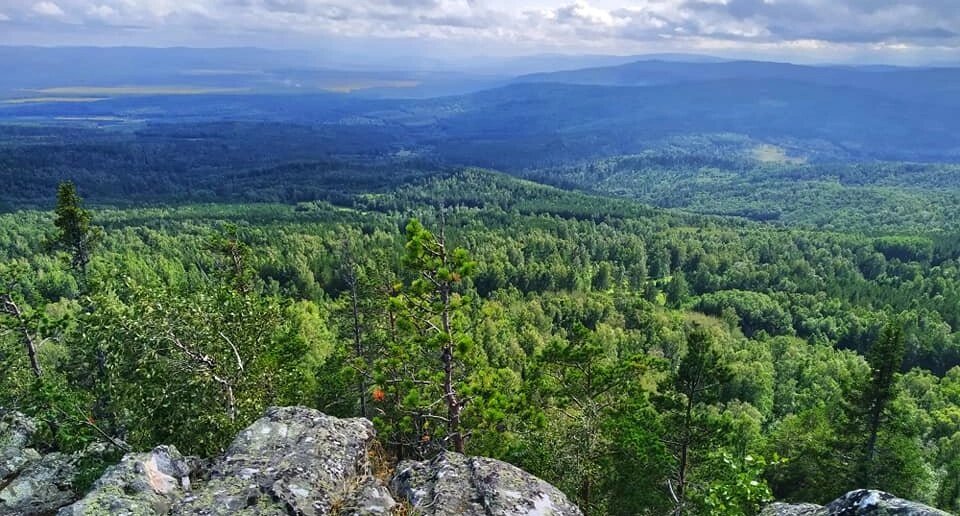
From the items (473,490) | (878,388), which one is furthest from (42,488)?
(878,388)

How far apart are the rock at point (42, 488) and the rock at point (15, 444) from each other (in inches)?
21.6

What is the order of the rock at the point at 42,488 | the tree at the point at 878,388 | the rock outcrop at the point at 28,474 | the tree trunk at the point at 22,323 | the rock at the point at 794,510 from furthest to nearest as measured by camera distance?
1. the tree at the point at 878,388
2. the tree trunk at the point at 22,323
3. the rock outcrop at the point at 28,474
4. the rock at the point at 42,488
5. the rock at the point at 794,510

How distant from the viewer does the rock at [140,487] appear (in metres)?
11.6

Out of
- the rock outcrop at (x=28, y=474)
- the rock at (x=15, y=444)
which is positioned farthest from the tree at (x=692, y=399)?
the rock at (x=15, y=444)

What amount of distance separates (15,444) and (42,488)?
14.4ft

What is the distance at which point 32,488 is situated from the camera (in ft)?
54.0

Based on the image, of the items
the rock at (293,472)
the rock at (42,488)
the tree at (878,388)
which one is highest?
the rock at (293,472)

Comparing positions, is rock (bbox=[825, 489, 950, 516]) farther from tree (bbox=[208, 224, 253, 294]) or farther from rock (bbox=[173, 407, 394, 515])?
tree (bbox=[208, 224, 253, 294])

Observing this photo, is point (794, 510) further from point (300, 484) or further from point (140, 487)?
point (140, 487)

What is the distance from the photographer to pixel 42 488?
53.8 ft

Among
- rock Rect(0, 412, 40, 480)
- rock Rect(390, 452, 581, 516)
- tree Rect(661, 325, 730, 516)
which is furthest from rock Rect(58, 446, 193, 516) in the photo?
tree Rect(661, 325, 730, 516)

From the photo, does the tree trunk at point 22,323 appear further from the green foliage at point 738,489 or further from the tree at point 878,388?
the tree at point 878,388

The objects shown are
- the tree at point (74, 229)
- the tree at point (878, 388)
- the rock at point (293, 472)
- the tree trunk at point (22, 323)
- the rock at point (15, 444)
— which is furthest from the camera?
the tree at point (878, 388)

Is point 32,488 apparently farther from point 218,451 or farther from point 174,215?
point 174,215
